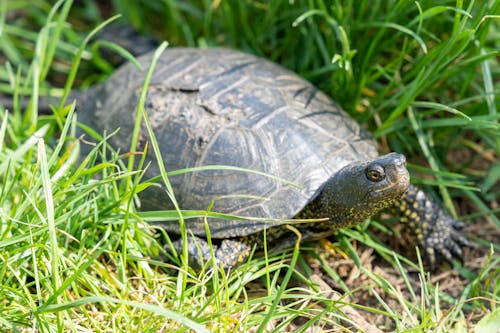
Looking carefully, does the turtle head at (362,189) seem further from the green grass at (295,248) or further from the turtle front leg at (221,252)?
the turtle front leg at (221,252)

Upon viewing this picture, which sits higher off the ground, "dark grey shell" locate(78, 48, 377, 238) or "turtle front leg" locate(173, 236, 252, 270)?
"dark grey shell" locate(78, 48, 377, 238)

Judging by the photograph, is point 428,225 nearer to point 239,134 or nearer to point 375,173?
point 375,173

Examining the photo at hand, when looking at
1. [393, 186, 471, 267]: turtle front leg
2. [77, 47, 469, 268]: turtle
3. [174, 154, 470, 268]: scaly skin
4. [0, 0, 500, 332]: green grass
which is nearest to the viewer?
[0, 0, 500, 332]: green grass

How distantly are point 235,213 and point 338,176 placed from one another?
48 cm

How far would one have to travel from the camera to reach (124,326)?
209 cm

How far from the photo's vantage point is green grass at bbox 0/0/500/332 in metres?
2.04

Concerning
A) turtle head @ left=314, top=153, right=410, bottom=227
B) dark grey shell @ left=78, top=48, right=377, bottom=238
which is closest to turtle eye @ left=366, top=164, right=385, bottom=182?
turtle head @ left=314, top=153, right=410, bottom=227

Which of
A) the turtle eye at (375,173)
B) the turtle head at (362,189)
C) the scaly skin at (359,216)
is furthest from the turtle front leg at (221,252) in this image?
the turtle eye at (375,173)

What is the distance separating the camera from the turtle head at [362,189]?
2123 mm

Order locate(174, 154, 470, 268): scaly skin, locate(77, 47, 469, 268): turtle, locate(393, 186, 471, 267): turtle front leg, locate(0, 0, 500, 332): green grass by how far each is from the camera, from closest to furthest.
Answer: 1. locate(0, 0, 500, 332): green grass
2. locate(174, 154, 470, 268): scaly skin
3. locate(77, 47, 469, 268): turtle
4. locate(393, 186, 471, 267): turtle front leg

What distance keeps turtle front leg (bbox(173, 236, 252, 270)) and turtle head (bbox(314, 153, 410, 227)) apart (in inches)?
15.2

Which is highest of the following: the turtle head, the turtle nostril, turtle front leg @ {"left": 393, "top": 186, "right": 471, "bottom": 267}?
the turtle nostril

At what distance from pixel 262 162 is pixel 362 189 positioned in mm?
474

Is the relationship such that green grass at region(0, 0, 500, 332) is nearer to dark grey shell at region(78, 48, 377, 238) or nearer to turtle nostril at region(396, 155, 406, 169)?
dark grey shell at region(78, 48, 377, 238)
